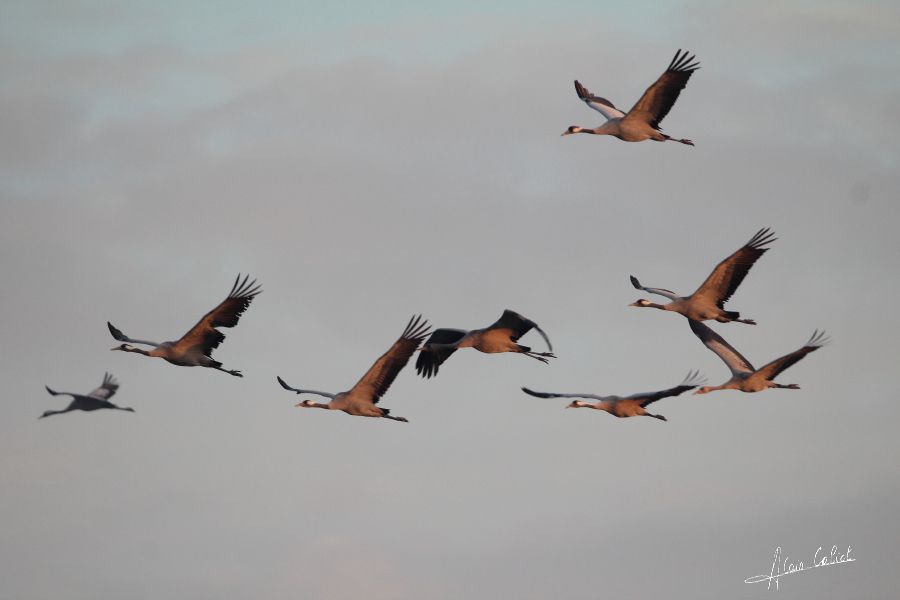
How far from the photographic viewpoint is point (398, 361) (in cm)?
3450

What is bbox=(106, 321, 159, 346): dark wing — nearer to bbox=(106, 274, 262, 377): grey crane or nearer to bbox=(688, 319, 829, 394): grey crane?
bbox=(106, 274, 262, 377): grey crane

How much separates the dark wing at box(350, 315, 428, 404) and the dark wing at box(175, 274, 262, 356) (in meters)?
3.03

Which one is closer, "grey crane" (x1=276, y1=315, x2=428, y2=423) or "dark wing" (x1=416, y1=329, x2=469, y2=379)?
"grey crane" (x1=276, y1=315, x2=428, y2=423)

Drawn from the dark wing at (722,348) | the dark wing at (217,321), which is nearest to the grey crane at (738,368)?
the dark wing at (722,348)

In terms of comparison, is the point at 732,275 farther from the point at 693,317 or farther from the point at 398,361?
the point at 398,361

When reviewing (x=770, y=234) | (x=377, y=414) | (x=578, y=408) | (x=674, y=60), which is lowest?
(x=377, y=414)

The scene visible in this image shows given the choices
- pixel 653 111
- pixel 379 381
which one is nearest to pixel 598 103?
pixel 653 111

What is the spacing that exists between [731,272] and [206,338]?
36.9 ft

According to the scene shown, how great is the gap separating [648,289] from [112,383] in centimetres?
1521

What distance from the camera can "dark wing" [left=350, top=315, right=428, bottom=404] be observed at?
3369 cm

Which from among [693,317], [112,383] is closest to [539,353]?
[693,317]

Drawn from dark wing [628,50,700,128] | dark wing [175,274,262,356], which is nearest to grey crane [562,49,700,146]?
dark wing [628,50,700,128]

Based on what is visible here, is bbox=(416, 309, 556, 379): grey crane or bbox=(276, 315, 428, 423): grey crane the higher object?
bbox=(416, 309, 556, 379): grey crane

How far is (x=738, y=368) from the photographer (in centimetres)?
3781
